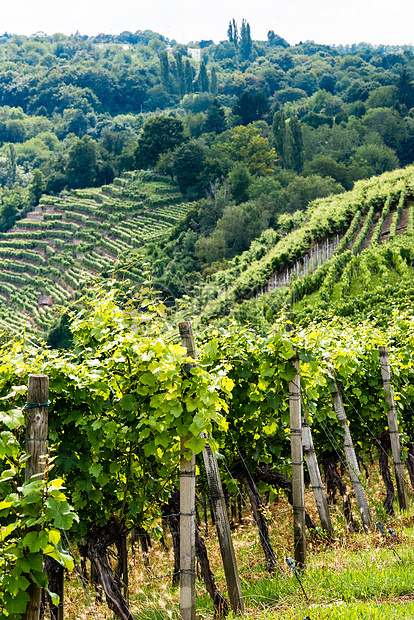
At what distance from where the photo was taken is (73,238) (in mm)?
57688

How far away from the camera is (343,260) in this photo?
26.2 m

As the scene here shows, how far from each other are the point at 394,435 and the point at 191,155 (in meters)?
63.9

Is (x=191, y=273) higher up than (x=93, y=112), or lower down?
lower down

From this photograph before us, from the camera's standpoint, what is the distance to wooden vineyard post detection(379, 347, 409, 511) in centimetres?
582

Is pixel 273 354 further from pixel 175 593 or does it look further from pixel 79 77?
pixel 79 77

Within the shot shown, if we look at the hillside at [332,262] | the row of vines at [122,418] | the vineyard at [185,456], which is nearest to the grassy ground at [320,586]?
the vineyard at [185,456]

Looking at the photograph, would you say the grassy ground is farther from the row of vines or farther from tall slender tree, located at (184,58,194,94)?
tall slender tree, located at (184,58,194,94)

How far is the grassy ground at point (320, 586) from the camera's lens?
126 inches

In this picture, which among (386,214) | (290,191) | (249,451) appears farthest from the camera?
(290,191)

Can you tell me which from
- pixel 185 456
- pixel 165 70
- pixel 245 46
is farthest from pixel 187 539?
pixel 245 46

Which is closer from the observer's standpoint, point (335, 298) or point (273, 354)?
point (273, 354)

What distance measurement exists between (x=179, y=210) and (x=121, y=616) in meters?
62.7

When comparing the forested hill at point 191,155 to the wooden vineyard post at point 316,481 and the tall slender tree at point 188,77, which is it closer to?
the tall slender tree at point 188,77

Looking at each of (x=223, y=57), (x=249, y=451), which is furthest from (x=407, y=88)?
(x=223, y=57)
